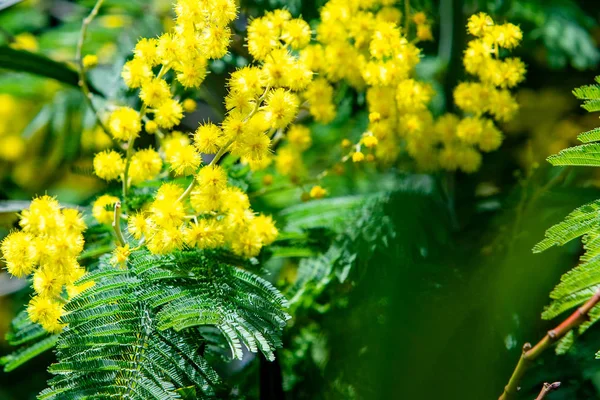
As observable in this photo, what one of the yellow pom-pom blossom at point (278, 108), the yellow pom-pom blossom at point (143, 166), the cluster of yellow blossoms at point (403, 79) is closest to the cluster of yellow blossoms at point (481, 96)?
the cluster of yellow blossoms at point (403, 79)

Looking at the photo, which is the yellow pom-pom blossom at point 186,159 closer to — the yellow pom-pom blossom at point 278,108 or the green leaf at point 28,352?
the yellow pom-pom blossom at point 278,108

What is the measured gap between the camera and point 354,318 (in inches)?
46.7

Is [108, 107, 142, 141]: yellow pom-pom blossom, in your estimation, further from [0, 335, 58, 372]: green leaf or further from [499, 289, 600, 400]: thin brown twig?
[499, 289, 600, 400]: thin brown twig

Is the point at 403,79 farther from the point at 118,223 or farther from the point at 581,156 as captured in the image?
the point at 118,223

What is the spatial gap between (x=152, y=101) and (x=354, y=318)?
0.48 m

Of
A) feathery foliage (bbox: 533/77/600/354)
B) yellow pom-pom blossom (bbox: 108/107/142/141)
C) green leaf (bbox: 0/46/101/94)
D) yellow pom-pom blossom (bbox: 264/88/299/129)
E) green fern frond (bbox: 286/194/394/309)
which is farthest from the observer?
green leaf (bbox: 0/46/101/94)

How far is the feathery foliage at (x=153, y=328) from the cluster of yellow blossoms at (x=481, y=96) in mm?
531

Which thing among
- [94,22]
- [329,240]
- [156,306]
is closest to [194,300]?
[156,306]

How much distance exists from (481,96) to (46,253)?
0.79 meters

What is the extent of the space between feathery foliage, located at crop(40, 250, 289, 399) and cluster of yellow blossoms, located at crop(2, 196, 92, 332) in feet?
0.10

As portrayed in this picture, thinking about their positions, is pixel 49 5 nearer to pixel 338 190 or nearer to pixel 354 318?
pixel 338 190

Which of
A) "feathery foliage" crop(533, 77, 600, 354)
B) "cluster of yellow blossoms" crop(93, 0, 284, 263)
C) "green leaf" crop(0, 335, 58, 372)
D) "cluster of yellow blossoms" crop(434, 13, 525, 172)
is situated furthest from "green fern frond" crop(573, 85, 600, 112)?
"green leaf" crop(0, 335, 58, 372)

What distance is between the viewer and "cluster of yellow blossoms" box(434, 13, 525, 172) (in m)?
1.24

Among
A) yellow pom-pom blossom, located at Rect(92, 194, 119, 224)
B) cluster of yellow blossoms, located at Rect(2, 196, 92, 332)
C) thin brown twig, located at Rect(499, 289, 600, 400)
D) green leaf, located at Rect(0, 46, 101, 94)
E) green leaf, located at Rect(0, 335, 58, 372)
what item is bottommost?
thin brown twig, located at Rect(499, 289, 600, 400)
